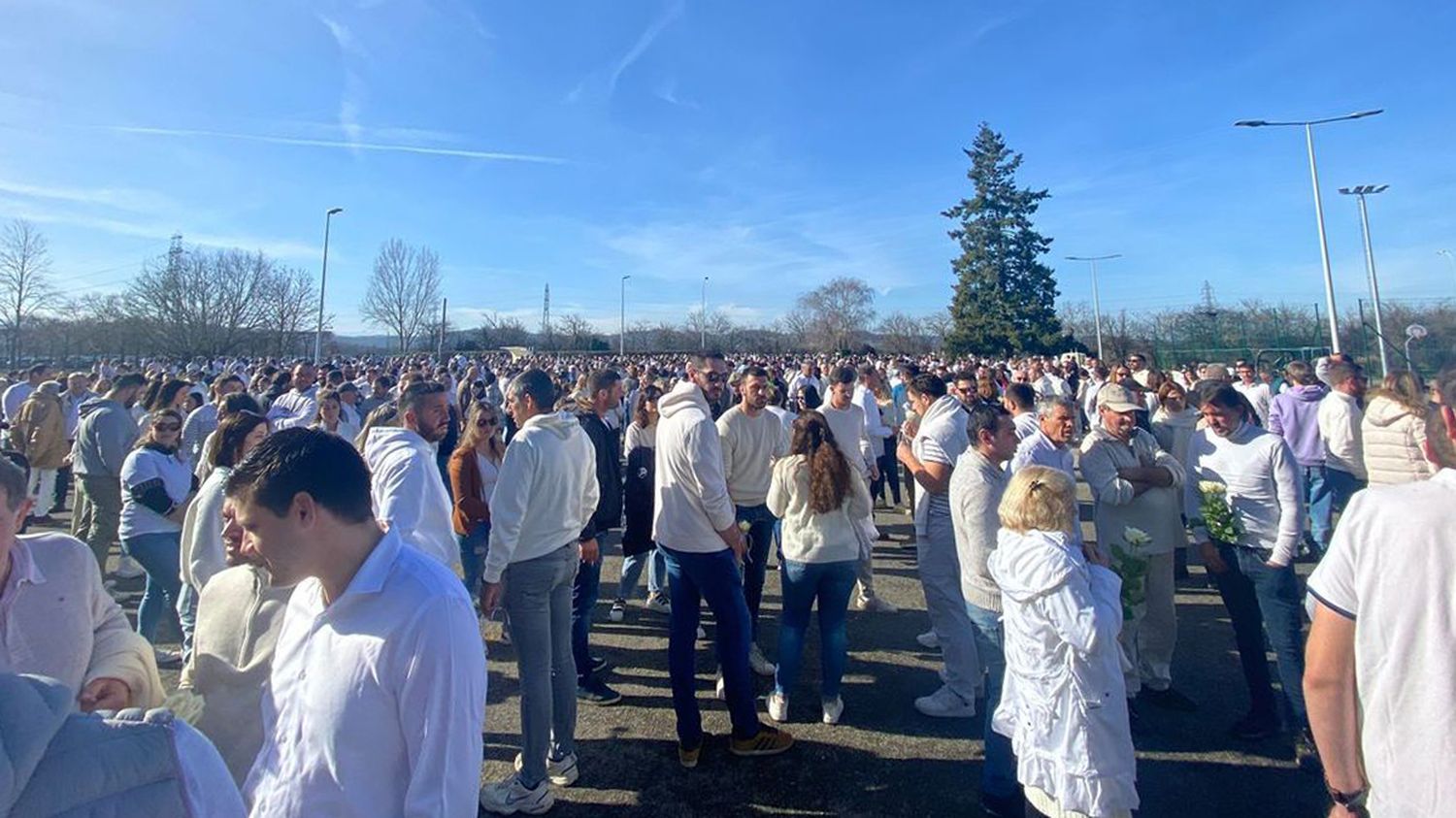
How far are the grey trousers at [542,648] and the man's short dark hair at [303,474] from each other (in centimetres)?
199

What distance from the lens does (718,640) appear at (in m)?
3.85

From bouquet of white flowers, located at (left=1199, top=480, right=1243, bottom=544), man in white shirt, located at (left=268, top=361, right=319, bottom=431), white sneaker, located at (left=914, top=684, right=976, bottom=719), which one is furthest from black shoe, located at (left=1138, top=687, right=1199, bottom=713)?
man in white shirt, located at (left=268, top=361, right=319, bottom=431)

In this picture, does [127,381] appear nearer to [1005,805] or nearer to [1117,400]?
[1005,805]

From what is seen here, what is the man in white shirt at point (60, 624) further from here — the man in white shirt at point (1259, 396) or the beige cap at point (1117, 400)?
the man in white shirt at point (1259, 396)

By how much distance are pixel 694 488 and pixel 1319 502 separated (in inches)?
281

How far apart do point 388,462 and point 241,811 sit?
7.42 ft

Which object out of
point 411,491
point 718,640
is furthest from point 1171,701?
point 411,491

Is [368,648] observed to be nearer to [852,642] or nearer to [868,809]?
[868,809]

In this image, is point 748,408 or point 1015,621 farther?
point 748,408

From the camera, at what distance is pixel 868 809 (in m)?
3.41

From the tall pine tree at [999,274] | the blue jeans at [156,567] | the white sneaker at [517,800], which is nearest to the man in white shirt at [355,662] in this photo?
the white sneaker at [517,800]

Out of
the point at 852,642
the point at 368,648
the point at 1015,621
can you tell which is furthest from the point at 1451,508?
the point at 852,642

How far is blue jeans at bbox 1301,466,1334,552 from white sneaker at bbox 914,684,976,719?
16.3 feet

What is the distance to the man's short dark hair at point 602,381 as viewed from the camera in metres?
4.78
